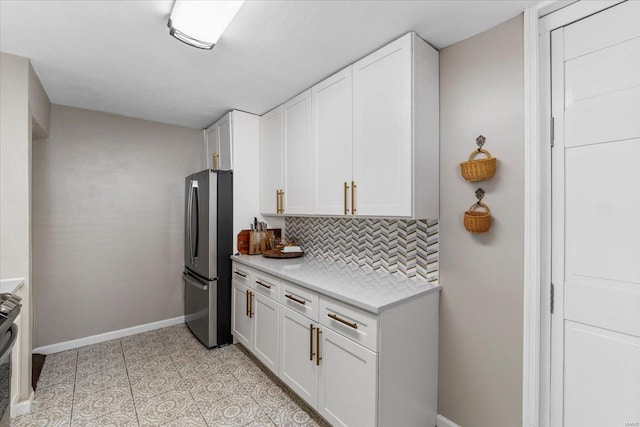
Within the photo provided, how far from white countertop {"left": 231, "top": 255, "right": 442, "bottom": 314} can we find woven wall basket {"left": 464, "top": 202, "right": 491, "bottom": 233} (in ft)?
1.47

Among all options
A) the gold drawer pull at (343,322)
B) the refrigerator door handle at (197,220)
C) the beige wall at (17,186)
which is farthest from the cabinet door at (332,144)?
the beige wall at (17,186)

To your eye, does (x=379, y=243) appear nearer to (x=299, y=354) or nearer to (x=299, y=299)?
(x=299, y=299)

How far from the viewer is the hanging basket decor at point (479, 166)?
1.58 metres

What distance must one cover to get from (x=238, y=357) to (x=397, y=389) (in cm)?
168

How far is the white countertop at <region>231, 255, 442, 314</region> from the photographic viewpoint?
1600 mm

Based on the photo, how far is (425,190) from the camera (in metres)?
1.76

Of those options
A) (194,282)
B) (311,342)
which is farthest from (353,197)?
(194,282)

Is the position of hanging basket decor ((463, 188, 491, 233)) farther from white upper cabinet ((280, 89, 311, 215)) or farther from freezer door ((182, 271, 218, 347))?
freezer door ((182, 271, 218, 347))

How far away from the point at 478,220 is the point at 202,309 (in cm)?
260

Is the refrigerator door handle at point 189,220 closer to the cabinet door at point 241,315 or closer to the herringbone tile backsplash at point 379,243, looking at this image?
the cabinet door at point 241,315

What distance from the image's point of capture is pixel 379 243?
225 cm

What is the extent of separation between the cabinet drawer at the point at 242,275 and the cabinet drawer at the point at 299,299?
536 mm
